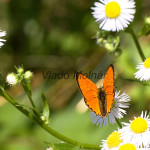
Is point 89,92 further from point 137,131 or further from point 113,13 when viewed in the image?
point 113,13

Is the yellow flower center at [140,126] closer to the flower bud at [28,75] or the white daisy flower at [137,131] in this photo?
the white daisy flower at [137,131]

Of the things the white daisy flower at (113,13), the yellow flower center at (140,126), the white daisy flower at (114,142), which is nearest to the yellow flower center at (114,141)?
the white daisy flower at (114,142)

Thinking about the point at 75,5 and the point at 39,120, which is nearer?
the point at 39,120

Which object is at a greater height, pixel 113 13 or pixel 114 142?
pixel 113 13

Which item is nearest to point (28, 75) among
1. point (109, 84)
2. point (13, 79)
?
point (13, 79)

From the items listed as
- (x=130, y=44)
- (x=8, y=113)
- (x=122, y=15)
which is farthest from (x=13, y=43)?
(x=122, y=15)

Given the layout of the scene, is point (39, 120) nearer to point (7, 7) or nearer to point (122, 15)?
point (122, 15)
